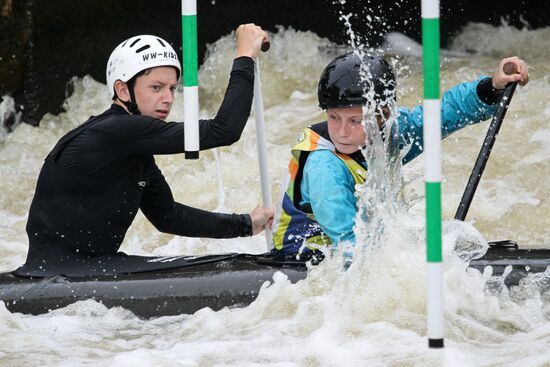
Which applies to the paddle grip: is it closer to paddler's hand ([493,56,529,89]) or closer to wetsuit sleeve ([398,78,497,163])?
paddler's hand ([493,56,529,89])

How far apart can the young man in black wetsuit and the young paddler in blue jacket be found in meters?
0.33

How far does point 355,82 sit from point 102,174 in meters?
1.05

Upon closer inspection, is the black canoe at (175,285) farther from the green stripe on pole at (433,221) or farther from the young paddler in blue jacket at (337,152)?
the green stripe on pole at (433,221)

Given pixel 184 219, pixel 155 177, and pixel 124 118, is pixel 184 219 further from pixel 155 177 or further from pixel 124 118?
pixel 124 118

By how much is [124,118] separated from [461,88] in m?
1.35

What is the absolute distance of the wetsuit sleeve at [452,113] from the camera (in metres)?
4.84

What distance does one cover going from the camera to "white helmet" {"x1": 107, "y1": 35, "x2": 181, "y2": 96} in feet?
15.6

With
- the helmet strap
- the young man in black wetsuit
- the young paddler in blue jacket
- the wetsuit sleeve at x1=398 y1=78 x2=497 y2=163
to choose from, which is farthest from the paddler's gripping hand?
the wetsuit sleeve at x1=398 y1=78 x2=497 y2=163

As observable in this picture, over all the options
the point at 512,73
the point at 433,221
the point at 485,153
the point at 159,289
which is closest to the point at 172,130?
the point at 159,289

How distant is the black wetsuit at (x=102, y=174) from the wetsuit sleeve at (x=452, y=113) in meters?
0.64

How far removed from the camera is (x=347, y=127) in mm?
4469

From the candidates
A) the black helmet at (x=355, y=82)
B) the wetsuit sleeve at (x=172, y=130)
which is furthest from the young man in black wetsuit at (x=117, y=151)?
the black helmet at (x=355, y=82)

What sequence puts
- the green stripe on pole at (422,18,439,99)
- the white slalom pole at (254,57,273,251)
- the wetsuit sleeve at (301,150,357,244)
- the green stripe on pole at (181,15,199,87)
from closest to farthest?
the green stripe on pole at (422,18,439,99) < the green stripe on pole at (181,15,199,87) < the wetsuit sleeve at (301,150,357,244) < the white slalom pole at (254,57,273,251)

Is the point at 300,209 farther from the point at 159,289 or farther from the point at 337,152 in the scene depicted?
the point at 159,289
